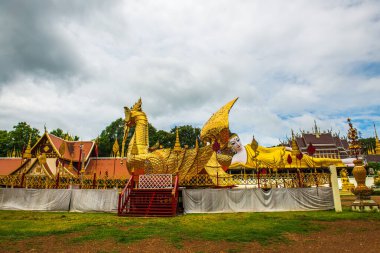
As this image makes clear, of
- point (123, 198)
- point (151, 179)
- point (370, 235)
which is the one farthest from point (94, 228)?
point (370, 235)

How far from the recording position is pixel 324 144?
37.0 m

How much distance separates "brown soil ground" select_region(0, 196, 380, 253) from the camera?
4.91m

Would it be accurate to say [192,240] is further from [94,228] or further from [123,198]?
[123,198]

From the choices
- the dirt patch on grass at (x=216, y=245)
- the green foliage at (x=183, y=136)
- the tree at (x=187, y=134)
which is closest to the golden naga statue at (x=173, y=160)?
the dirt patch on grass at (x=216, y=245)

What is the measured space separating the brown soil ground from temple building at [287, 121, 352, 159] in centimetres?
3298

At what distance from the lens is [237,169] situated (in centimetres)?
2825

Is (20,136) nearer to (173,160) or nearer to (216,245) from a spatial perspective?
(173,160)

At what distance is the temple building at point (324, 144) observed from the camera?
36.4 m

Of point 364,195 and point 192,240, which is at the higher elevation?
point 364,195

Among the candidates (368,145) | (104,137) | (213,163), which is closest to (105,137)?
(104,137)

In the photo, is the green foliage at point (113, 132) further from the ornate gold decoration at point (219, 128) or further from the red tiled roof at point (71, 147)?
the ornate gold decoration at point (219, 128)

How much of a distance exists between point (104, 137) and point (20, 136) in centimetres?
1028

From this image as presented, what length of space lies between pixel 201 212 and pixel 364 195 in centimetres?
662

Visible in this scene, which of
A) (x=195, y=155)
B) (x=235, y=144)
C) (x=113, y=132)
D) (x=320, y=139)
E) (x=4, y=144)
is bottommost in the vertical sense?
(x=195, y=155)
